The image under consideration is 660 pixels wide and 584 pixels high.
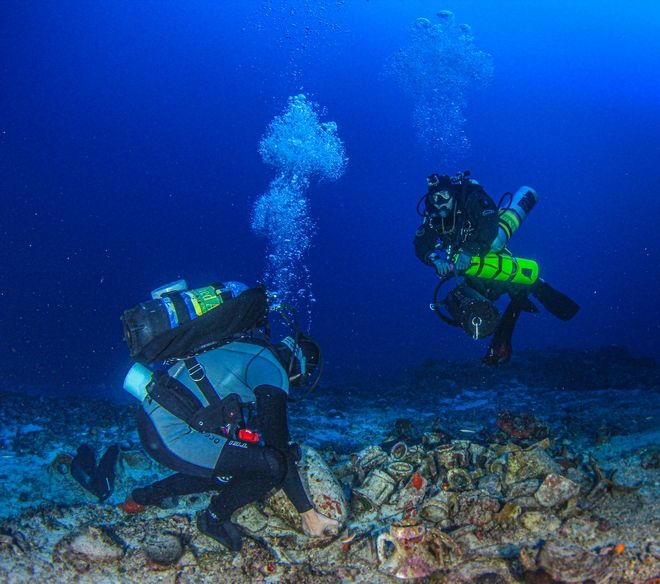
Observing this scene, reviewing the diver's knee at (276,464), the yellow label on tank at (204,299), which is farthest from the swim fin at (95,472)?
the yellow label on tank at (204,299)

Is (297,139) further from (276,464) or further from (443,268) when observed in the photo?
(276,464)

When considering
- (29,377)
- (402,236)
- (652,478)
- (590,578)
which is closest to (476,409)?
(652,478)

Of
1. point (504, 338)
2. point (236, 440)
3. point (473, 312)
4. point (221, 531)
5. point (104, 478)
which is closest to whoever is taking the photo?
point (236, 440)

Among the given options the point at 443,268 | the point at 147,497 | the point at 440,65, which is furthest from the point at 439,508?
the point at 440,65

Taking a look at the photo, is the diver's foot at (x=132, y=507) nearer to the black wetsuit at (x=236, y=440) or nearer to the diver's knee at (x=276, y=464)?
the black wetsuit at (x=236, y=440)

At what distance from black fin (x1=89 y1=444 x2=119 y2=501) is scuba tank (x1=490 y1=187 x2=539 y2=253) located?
17.3 ft

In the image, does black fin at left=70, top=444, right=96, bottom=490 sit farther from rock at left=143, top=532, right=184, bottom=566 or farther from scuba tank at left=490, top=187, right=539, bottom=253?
scuba tank at left=490, top=187, right=539, bottom=253

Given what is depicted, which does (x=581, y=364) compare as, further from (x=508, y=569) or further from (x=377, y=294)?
(x=377, y=294)

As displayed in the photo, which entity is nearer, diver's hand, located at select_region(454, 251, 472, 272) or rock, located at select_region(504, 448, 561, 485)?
rock, located at select_region(504, 448, 561, 485)

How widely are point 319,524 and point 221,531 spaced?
746 mm

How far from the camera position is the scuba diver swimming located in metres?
5.38

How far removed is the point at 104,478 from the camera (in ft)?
15.4

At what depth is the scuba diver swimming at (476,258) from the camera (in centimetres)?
538

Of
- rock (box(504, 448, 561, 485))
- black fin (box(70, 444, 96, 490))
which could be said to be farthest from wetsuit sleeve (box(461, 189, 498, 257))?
black fin (box(70, 444, 96, 490))
